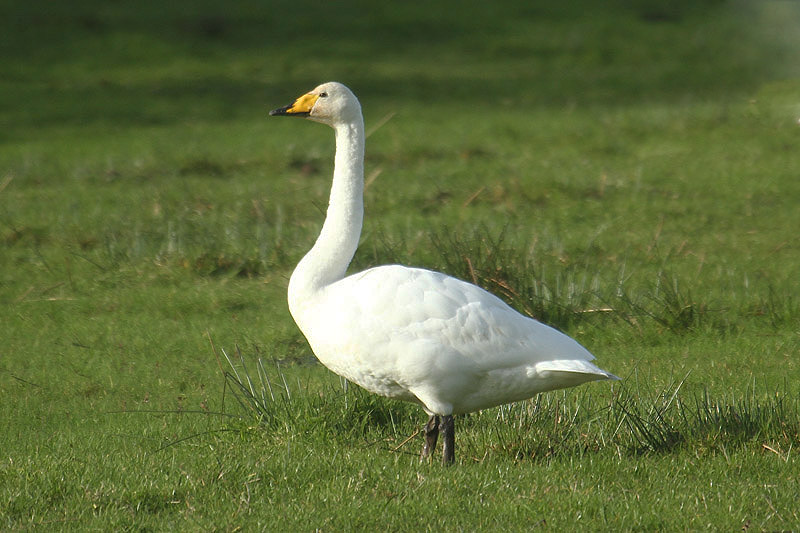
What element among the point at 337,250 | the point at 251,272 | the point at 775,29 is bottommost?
the point at 251,272

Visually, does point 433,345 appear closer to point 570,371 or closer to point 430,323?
point 430,323

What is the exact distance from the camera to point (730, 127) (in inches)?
573

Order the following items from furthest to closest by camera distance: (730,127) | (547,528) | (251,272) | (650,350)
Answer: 1. (730,127)
2. (251,272)
3. (650,350)
4. (547,528)

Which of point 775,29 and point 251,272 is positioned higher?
point 775,29

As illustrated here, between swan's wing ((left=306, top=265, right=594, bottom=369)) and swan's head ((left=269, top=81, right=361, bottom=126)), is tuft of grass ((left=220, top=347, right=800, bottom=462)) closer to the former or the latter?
swan's wing ((left=306, top=265, right=594, bottom=369))

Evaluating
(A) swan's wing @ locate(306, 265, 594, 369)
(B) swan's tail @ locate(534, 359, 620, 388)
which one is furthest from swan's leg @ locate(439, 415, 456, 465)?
(B) swan's tail @ locate(534, 359, 620, 388)

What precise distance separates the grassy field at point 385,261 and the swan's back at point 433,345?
0.37 m

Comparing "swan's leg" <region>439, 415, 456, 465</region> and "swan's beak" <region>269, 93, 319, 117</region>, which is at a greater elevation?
"swan's beak" <region>269, 93, 319, 117</region>

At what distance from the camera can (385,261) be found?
28.5 feet

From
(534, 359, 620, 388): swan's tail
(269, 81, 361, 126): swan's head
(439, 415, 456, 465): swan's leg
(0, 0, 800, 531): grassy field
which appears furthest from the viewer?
(269, 81, 361, 126): swan's head

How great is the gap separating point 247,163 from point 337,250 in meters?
8.16

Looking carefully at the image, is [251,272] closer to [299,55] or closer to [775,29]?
[775,29]

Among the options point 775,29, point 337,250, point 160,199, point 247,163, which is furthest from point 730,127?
point 775,29

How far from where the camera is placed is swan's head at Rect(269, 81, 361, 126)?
5801mm
